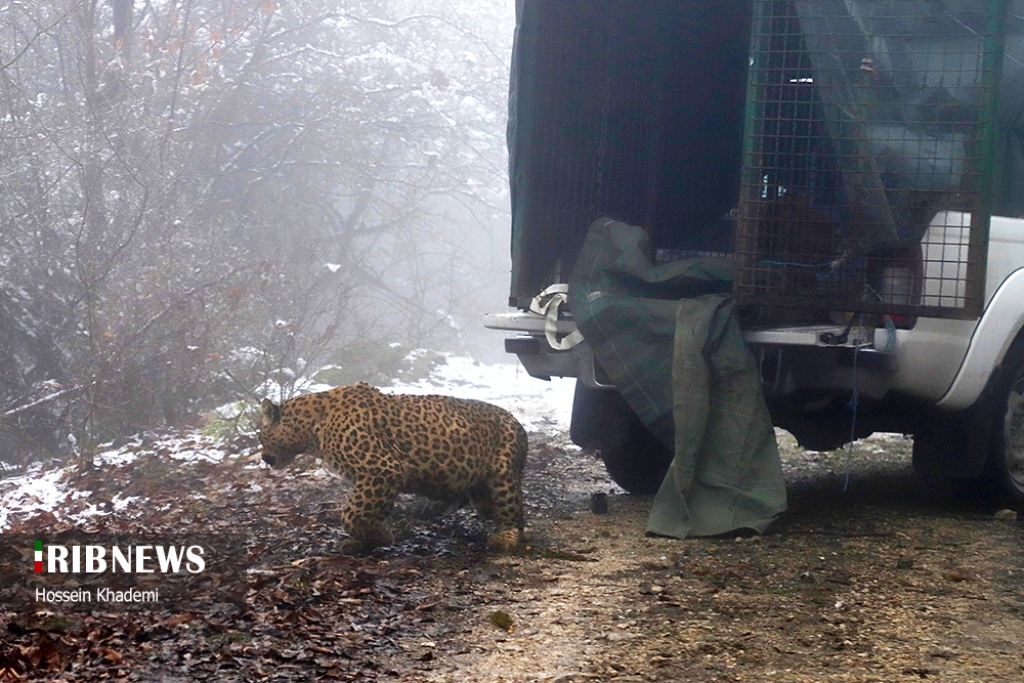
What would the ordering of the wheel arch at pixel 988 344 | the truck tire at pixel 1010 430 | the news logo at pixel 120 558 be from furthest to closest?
the truck tire at pixel 1010 430 → the wheel arch at pixel 988 344 → the news logo at pixel 120 558

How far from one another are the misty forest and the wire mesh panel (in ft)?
16.0

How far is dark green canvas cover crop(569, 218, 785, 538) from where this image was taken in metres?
4.99

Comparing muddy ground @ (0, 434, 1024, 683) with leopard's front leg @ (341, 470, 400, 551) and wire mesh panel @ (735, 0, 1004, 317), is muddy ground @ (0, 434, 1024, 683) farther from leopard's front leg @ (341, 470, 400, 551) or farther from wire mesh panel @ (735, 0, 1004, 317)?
wire mesh panel @ (735, 0, 1004, 317)

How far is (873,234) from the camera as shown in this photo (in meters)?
5.04

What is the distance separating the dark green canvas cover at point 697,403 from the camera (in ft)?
16.4

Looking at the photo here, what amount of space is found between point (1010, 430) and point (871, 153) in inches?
60.8

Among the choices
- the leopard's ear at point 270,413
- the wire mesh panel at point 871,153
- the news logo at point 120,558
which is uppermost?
the wire mesh panel at point 871,153

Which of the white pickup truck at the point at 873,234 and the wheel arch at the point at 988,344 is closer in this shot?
the white pickup truck at the point at 873,234

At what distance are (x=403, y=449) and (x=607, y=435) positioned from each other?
4.76 feet

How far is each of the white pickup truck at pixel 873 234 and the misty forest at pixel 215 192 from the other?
3.94 meters

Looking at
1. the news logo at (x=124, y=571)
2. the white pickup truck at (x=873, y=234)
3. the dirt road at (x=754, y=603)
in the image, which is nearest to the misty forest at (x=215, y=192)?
the news logo at (x=124, y=571)

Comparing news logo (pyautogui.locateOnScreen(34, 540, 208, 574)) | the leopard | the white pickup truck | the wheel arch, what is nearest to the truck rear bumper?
the white pickup truck

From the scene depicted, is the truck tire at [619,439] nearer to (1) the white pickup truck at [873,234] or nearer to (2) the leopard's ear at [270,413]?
(1) the white pickup truck at [873,234]

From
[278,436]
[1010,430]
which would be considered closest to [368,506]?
[278,436]
